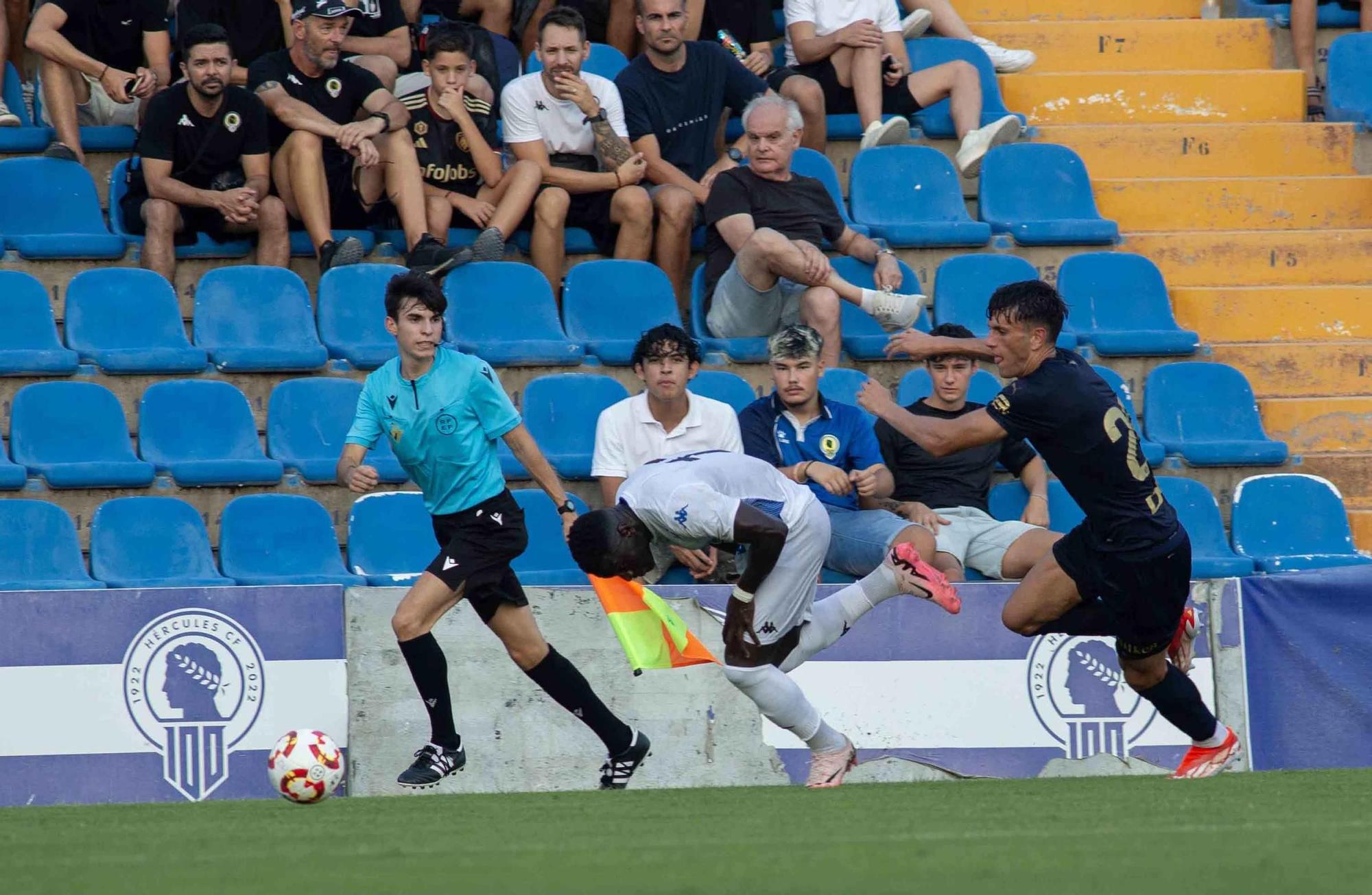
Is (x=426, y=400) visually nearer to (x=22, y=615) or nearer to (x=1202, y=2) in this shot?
(x=22, y=615)

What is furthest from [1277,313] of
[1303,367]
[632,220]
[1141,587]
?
[1141,587]

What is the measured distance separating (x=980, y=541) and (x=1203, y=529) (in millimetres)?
1321

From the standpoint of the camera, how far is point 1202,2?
502 inches

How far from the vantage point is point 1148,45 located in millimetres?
12219

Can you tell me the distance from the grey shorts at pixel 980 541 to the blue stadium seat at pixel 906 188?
2.57 metres

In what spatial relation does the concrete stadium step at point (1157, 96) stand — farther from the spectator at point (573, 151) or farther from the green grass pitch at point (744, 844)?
the green grass pitch at point (744, 844)

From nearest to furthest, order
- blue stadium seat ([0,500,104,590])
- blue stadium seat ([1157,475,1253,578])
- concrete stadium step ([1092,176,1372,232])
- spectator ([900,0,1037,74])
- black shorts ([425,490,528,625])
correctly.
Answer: black shorts ([425,490,528,625]) < blue stadium seat ([0,500,104,590]) < blue stadium seat ([1157,475,1253,578]) < concrete stadium step ([1092,176,1372,232]) < spectator ([900,0,1037,74])

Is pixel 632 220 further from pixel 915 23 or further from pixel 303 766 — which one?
pixel 303 766

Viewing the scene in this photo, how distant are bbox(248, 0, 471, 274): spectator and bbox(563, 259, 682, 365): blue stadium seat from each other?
669mm

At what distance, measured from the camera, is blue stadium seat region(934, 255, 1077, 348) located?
9.88m

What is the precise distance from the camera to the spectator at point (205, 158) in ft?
31.1

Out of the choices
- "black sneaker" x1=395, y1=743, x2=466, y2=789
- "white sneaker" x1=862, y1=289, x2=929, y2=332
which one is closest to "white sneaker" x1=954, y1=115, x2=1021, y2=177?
"white sneaker" x1=862, y1=289, x2=929, y2=332

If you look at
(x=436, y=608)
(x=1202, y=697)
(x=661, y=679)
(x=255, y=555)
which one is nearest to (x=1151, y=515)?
(x=1202, y=697)

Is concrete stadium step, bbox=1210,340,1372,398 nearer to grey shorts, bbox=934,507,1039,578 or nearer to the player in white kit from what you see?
grey shorts, bbox=934,507,1039,578
